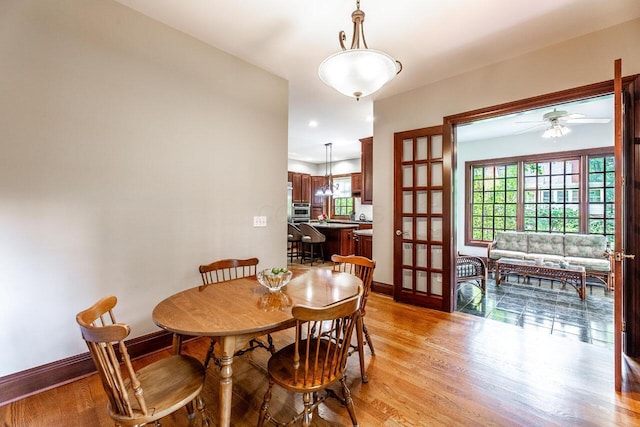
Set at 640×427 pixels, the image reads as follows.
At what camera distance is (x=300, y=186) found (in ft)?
28.9

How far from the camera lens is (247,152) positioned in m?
3.12

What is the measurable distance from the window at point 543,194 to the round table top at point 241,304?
5325 mm

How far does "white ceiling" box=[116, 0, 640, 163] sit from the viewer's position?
7.22 ft

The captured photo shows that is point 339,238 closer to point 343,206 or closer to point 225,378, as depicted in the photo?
point 343,206

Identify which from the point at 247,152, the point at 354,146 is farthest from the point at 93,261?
Result: the point at 354,146

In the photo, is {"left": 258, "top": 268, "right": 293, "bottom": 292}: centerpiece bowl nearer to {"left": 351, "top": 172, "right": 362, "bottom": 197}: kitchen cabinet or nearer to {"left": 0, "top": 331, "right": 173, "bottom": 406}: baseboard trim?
{"left": 0, "top": 331, "right": 173, "bottom": 406}: baseboard trim

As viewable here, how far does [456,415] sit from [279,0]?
320 centimetres

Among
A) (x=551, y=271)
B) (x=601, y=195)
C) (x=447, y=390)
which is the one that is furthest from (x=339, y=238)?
(x=601, y=195)

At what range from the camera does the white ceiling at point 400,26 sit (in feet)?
7.22

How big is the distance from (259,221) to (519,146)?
5676 millimetres

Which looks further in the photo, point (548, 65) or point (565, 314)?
point (565, 314)

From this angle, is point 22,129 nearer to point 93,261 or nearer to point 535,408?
point 93,261

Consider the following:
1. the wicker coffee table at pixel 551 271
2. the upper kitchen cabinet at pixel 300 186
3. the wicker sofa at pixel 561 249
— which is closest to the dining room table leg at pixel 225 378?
A: the wicker coffee table at pixel 551 271

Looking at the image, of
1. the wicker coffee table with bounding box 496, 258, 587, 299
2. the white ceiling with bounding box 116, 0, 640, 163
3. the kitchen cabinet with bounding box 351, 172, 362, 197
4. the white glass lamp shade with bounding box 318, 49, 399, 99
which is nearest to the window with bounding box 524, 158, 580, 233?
the wicker coffee table with bounding box 496, 258, 587, 299
